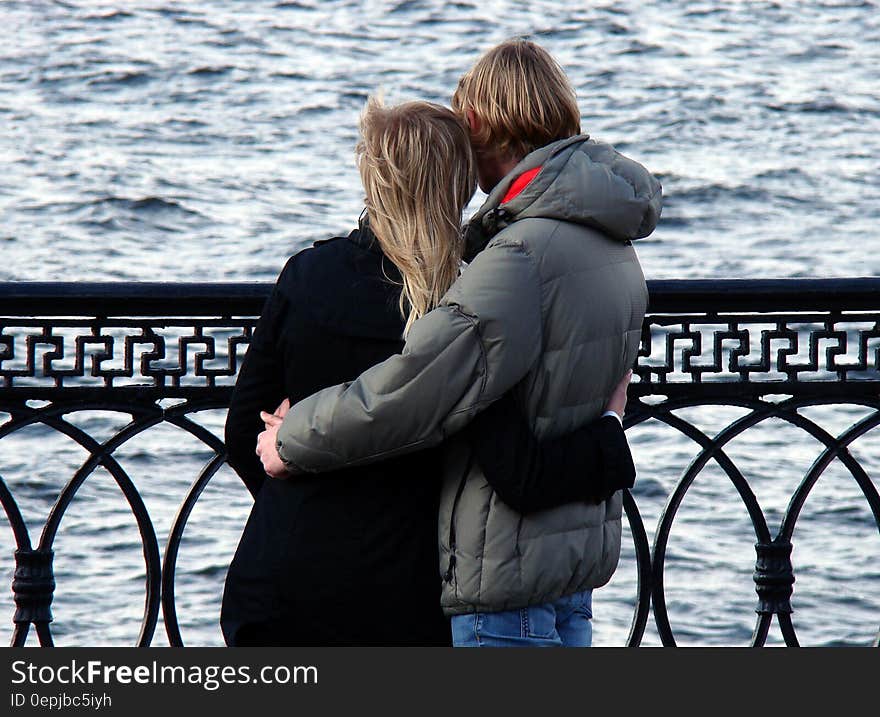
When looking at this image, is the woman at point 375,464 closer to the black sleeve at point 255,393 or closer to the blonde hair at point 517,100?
the black sleeve at point 255,393

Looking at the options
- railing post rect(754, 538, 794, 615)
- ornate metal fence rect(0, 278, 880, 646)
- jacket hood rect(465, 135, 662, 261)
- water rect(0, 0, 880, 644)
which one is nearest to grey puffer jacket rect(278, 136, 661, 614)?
jacket hood rect(465, 135, 662, 261)

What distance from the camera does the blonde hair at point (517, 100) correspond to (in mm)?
1937

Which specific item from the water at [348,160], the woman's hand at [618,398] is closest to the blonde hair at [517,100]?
the woman's hand at [618,398]

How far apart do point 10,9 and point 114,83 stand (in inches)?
77.5

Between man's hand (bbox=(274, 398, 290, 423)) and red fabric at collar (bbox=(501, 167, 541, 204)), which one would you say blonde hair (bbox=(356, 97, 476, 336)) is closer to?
red fabric at collar (bbox=(501, 167, 541, 204))

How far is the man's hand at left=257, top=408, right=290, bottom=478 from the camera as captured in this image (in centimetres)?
192

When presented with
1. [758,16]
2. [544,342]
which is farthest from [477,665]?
[758,16]

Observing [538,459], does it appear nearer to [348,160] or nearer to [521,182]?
[521,182]

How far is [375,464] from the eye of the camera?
1.93 meters

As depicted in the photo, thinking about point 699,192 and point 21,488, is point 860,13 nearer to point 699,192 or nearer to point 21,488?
point 699,192

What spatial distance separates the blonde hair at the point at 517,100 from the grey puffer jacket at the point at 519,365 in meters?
0.06

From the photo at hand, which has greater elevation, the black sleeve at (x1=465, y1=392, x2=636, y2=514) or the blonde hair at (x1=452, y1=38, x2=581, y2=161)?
the blonde hair at (x1=452, y1=38, x2=581, y2=161)

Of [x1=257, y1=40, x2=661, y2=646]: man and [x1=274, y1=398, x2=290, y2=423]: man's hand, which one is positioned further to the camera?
[x1=274, y1=398, x2=290, y2=423]: man's hand

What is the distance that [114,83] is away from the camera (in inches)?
550
